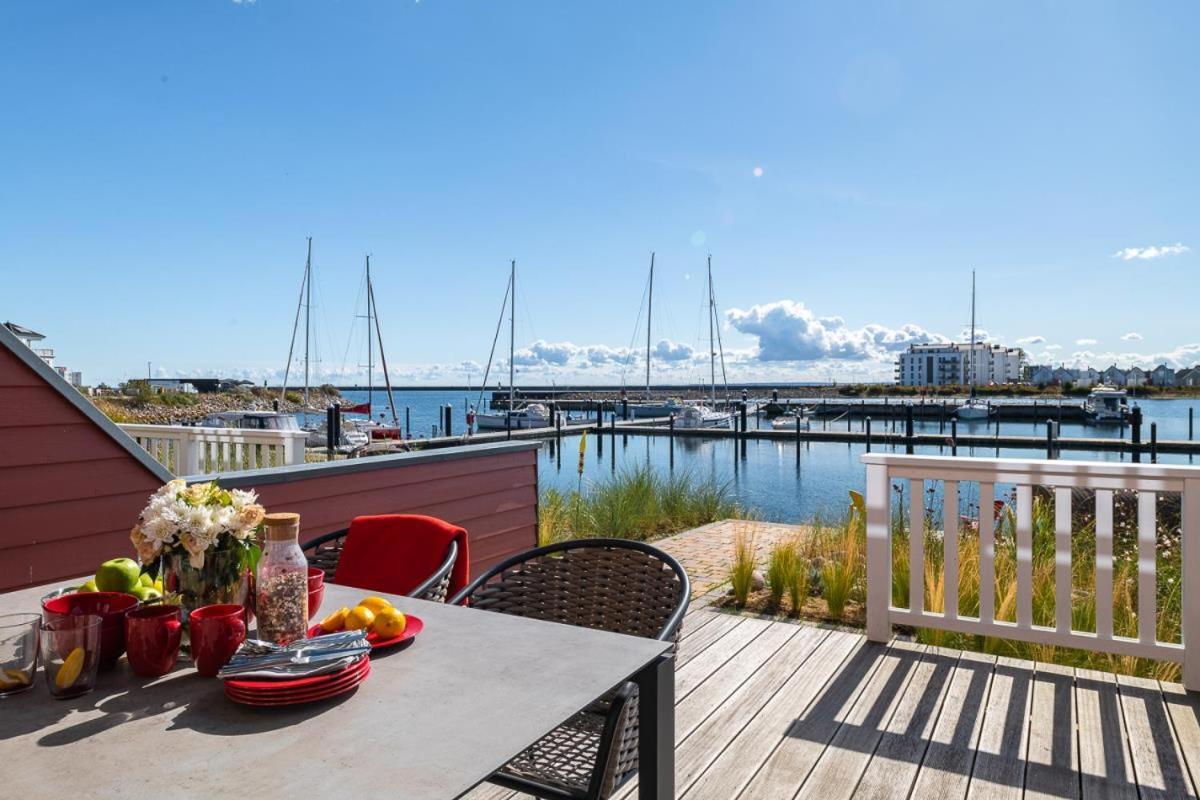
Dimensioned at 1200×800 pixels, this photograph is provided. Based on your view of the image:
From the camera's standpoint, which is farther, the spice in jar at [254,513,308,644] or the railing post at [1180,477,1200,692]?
the railing post at [1180,477,1200,692]

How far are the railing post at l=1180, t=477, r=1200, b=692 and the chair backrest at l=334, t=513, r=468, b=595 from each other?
2.84 metres

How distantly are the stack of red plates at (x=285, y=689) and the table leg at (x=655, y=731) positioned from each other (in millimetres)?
534

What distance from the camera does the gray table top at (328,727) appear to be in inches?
36.3

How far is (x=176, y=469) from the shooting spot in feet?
17.5

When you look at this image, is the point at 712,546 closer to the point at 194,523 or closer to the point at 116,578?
the point at 116,578

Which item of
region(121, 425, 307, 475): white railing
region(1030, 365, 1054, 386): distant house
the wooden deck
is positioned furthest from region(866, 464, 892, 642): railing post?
region(1030, 365, 1054, 386): distant house

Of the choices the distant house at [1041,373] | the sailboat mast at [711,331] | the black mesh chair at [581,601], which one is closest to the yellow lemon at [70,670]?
the black mesh chair at [581,601]

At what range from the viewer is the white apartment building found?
69.0 meters

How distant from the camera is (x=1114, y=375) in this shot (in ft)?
214

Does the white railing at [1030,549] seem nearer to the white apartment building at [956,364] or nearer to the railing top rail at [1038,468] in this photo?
the railing top rail at [1038,468]

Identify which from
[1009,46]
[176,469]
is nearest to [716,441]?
[1009,46]

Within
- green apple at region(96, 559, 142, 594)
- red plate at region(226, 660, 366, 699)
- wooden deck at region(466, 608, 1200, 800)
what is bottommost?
wooden deck at region(466, 608, 1200, 800)

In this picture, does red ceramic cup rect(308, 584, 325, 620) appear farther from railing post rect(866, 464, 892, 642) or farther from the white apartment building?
the white apartment building

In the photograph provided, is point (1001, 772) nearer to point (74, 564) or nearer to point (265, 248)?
point (74, 564)
